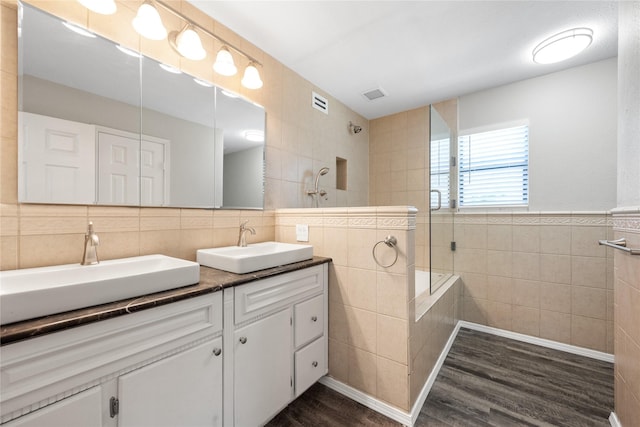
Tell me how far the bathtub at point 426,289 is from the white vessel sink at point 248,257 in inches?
30.8

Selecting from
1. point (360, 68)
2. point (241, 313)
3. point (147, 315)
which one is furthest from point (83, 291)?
point (360, 68)

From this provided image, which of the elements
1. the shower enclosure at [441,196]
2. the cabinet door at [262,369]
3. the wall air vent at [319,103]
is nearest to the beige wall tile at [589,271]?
the shower enclosure at [441,196]

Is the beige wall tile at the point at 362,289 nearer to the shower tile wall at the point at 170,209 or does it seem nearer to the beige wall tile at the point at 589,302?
the shower tile wall at the point at 170,209

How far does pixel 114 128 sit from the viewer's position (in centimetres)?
128

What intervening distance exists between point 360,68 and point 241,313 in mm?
2189

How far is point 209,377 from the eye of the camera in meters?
1.08

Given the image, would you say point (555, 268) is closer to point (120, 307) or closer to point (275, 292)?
point (275, 292)

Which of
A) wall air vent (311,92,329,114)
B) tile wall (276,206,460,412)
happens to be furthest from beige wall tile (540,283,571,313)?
wall air vent (311,92,329,114)

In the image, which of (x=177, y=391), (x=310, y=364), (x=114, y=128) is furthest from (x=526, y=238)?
(x=114, y=128)

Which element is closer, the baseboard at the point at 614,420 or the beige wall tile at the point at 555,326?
the baseboard at the point at 614,420

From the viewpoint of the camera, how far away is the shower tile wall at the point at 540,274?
2.06 meters

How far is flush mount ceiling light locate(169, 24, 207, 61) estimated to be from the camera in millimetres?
1471

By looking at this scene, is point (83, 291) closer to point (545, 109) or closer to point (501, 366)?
point (501, 366)

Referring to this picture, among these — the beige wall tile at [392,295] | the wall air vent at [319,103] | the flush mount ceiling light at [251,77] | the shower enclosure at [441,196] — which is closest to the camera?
the beige wall tile at [392,295]
